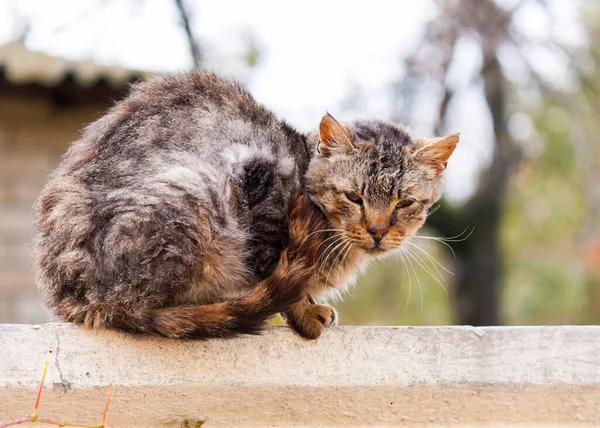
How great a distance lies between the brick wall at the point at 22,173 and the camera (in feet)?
15.4

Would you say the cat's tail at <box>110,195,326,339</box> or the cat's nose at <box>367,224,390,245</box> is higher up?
the cat's tail at <box>110,195,326,339</box>

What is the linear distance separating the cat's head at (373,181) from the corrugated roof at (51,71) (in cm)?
241

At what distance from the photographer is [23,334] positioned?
5.27 ft

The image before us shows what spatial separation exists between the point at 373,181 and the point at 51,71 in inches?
107

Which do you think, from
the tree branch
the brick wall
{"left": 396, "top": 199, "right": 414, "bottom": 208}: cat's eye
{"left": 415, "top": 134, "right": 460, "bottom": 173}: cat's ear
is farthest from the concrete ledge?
the tree branch

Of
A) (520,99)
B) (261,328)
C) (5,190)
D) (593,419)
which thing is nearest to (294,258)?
(261,328)

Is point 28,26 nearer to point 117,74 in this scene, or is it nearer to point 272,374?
point 117,74

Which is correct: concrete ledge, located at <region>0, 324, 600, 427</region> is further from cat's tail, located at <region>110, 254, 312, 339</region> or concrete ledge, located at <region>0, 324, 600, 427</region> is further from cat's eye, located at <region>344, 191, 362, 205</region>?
cat's eye, located at <region>344, 191, 362, 205</region>

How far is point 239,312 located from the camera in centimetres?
167

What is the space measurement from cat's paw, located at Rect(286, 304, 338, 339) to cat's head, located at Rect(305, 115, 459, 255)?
0.30 metres

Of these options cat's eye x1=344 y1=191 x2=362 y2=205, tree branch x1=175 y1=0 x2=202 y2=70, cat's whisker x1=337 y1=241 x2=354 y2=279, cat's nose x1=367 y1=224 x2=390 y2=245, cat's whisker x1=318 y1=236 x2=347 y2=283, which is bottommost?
tree branch x1=175 y1=0 x2=202 y2=70

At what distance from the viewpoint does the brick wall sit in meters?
4.70

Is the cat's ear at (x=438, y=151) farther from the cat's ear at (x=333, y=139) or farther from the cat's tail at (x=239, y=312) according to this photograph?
the cat's tail at (x=239, y=312)

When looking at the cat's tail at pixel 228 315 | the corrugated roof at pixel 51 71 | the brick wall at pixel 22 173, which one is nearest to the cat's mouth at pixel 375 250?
the cat's tail at pixel 228 315
